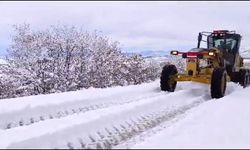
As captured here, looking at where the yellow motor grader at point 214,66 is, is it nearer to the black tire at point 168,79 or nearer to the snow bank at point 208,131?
the black tire at point 168,79

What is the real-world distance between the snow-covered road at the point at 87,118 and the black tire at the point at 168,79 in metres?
1.12

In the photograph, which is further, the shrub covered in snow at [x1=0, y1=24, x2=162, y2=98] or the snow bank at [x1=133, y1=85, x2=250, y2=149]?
the shrub covered in snow at [x1=0, y1=24, x2=162, y2=98]

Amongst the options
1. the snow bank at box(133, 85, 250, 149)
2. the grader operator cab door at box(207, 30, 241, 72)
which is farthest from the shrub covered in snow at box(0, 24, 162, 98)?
the snow bank at box(133, 85, 250, 149)

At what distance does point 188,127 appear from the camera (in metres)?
7.32

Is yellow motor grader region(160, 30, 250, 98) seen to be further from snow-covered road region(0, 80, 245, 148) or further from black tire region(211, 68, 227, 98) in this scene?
snow-covered road region(0, 80, 245, 148)

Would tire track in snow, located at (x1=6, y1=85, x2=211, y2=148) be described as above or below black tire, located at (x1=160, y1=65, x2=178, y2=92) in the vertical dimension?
above

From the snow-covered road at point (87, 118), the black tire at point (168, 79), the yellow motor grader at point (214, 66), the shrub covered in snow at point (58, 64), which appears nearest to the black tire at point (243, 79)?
the yellow motor grader at point (214, 66)

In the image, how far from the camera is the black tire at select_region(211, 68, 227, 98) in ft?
42.5

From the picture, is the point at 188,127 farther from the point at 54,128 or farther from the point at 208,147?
the point at 54,128

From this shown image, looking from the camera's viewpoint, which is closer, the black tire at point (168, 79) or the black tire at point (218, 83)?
the black tire at point (218, 83)

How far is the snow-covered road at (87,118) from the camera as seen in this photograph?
621 centimetres

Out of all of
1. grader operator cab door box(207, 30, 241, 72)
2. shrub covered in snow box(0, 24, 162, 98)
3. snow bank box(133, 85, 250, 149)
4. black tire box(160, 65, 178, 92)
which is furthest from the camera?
shrub covered in snow box(0, 24, 162, 98)

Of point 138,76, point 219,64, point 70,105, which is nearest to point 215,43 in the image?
point 219,64

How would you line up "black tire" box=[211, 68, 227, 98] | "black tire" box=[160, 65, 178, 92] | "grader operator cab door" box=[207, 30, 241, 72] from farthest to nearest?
"grader operator cab door" box=[207, 30, 241, 72], "black tire" box=[160, 65, 178, 92], "black tire" box=[211, 68, 227, 98]
